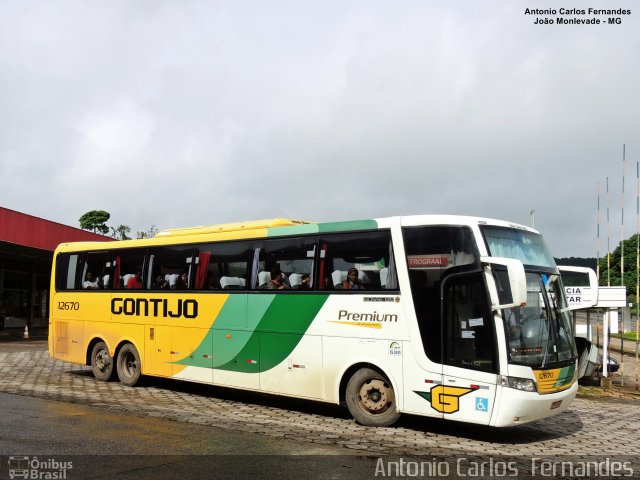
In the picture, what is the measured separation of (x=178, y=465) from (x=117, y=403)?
5063 millimetres

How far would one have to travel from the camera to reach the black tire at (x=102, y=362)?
14.6m

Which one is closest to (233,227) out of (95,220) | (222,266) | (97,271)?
(222,266)

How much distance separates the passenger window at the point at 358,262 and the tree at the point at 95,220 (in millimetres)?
95377

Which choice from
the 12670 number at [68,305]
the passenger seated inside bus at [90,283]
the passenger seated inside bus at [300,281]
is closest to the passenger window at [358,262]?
the passenger seated inside bus at [300,281]

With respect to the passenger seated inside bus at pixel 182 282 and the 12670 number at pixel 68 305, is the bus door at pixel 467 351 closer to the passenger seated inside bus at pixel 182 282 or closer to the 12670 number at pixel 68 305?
the passenger seated inside bus at pixel 182 282

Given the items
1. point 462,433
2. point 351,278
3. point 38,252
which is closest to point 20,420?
point 351,278

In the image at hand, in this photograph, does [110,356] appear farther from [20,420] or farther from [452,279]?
[452,279]

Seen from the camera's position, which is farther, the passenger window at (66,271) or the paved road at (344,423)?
the passenger window at (66,271)

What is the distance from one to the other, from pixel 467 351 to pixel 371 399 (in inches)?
74.3

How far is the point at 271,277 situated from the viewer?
1120 cm

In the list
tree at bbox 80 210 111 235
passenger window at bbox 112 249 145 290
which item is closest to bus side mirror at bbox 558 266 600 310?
passenger window at bbox 112 249 145 290

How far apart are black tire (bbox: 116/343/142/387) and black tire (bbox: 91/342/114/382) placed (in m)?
0.32

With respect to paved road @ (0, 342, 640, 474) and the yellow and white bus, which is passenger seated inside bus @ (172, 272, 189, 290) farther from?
paved road @ (0, 342, 640, 474)

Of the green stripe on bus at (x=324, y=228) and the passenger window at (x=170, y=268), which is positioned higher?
the green stripe on bus at (x=324, y=228)
